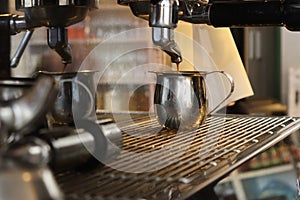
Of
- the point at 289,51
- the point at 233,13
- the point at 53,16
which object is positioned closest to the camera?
the point at 53,16

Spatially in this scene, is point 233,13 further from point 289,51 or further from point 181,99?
point 289,51

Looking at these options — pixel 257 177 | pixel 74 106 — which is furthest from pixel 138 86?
pixel 257 177

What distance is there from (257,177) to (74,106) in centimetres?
135

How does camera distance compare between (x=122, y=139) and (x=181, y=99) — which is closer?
(x=122, y=139)

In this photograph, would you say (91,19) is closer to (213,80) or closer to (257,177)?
(213,80)

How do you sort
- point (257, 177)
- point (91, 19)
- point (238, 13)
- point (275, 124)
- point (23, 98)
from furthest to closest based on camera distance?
1. point (257, 177)
2. point (91, 19)
3. point (275, 124)
4. point (238, 13)
5. point (23, 98)

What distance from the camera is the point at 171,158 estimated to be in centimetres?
65

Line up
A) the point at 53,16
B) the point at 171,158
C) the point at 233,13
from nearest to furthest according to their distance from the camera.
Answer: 1. the point at 171,158
2. the point at 53,16
3. the point at 233,13

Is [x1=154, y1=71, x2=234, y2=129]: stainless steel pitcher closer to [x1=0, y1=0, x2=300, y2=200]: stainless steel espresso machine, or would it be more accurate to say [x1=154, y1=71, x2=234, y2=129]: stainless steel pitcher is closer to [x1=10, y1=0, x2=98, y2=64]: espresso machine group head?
[x1=0, y1=0, x2=300, y2=200]: stainless steel espresso machine

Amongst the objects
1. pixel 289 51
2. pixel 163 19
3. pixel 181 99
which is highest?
pixel 163 19

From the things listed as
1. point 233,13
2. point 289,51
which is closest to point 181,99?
point 233,13

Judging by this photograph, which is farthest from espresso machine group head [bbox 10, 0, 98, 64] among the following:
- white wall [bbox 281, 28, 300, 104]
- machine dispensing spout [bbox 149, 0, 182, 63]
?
white wall [bbox 281, 28, 300, 104]

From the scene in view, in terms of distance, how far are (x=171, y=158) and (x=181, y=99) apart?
0.64 feet

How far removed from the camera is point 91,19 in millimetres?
1278
